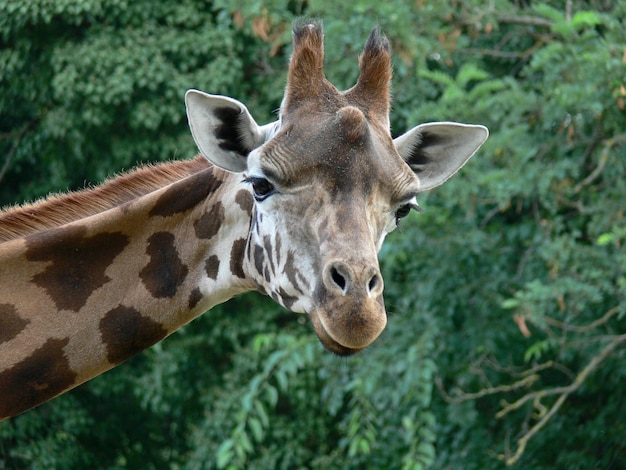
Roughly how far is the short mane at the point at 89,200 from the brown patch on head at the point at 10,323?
0.29 meters

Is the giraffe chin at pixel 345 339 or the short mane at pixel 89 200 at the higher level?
the short mane at pixel 89 200

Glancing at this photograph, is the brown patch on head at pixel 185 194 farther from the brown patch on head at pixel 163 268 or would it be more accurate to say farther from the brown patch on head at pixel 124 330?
the brown patch on head at pixel 124 330

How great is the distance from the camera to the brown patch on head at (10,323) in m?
3.85

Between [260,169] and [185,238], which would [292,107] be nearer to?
[260,169]

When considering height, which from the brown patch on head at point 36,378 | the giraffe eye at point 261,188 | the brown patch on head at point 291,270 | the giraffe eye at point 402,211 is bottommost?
the brown patch on head at point 36,378

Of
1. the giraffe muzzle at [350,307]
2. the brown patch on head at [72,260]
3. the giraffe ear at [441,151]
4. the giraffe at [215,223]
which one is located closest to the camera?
the giraffe muzzle at [350,307]

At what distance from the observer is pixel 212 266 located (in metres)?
4.06

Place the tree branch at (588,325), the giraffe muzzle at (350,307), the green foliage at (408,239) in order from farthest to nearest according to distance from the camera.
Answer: the green foliage at (408,239) → the tree branch at (588,325) → the giraffe muzzle at (350,307)

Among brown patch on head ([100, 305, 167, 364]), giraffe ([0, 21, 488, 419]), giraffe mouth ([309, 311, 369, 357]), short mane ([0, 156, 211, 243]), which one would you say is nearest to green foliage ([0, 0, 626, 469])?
short mane ([0, 156, 211, 243])

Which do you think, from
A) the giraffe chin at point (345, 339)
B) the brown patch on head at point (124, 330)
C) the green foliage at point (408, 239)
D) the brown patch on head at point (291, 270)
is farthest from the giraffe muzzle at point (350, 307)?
the green foliage at point (408, 239)

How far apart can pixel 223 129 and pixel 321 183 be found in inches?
21.3

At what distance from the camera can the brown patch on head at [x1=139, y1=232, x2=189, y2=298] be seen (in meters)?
4.04

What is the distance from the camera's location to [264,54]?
10469mm

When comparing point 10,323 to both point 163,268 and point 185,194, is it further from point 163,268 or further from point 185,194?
point 185,194
